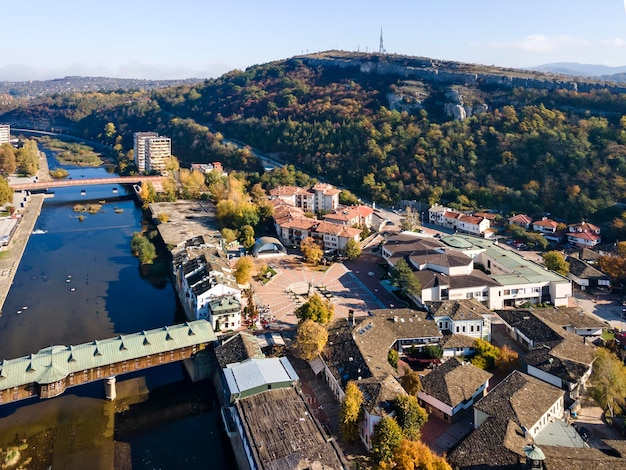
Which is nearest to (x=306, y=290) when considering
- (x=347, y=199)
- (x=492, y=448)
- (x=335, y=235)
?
(x=335, y=235)

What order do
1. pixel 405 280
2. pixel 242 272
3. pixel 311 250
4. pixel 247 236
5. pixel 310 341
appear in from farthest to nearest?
pixel 247 236
pixel 311 250
pixel 242 272
pixel 405 280
pixel 310 341

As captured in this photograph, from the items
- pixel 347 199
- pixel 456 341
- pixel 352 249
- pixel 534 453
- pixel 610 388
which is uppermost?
pixel 347 199

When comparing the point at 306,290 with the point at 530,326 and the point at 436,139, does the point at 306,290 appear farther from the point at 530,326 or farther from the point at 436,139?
the point at 436,139

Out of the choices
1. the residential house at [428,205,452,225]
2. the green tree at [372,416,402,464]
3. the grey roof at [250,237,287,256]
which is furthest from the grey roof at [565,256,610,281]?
the green tree at [372,416,402,464]

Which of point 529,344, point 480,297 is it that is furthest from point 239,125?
point 529,344

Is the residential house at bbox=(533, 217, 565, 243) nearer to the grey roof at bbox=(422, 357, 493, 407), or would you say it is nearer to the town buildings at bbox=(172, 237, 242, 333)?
the grey roof at bbox=(422, 357, 493, 407)

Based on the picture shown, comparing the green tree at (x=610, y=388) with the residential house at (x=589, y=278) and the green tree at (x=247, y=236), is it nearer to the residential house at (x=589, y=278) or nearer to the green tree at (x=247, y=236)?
the residential house at (x=589, y=278)

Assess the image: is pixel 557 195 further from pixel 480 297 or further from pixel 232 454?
pixel 232 454
